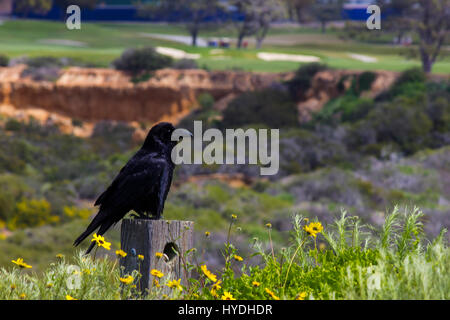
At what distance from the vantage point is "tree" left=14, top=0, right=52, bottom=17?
77.2 m

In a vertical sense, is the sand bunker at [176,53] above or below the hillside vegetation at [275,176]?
above

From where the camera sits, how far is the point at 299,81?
51344 mm

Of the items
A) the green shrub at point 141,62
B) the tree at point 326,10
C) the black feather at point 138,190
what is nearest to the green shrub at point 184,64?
Result: the green shrub at point 141,62

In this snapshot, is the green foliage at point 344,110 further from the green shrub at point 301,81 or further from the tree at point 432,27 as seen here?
the tree at point 432,27

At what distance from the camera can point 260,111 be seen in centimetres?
4694

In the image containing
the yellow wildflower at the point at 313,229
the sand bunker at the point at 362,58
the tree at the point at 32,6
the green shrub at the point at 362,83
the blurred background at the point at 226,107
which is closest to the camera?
the yellow wildflower at the point at 313,229

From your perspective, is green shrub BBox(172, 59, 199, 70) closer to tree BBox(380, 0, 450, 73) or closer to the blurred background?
the blurred background

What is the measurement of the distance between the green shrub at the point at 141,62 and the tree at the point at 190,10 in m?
18.1

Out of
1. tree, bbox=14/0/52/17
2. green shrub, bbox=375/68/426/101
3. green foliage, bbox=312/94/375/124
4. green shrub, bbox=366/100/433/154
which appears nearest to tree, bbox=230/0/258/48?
tree, bbox=14/0/52/17

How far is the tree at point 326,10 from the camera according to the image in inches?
3169

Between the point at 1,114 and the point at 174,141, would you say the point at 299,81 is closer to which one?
the point at 1,114

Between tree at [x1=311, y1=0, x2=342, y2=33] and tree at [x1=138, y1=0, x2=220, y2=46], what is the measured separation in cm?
1328

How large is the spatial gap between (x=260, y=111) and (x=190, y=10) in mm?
31430

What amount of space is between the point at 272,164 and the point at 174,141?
2550cm
